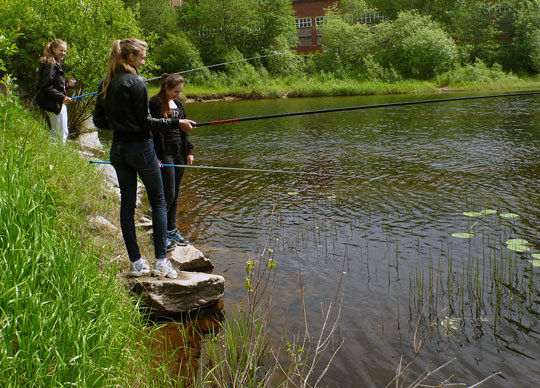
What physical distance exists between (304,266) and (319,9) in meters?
54.4

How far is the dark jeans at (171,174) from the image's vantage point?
576 cm

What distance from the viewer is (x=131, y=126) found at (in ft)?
14.4

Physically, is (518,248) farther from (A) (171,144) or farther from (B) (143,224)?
(B) (143,224)

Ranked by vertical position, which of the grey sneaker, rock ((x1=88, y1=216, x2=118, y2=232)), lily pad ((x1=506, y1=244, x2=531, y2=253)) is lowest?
lily pad ((x1=506, y1=244, x2=531, y2=253))

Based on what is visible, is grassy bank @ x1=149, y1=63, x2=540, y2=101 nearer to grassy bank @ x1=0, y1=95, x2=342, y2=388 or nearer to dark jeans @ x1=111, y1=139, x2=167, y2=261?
dark jeans @ x1=111, y1=139, x2=167, y2=261

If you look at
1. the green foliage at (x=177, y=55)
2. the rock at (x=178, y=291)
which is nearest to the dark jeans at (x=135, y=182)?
the rock at (x=178, y=291)

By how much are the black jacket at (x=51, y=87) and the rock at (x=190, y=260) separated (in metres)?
3.47

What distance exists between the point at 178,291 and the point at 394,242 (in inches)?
116

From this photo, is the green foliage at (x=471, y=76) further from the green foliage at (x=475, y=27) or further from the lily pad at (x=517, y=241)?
the lily pad at (x=517, y=241)

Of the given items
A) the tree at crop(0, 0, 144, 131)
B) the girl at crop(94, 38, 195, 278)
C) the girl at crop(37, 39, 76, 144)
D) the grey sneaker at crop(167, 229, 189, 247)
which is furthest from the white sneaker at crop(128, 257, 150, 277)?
the tree at crop(0, 0, 144, 131)

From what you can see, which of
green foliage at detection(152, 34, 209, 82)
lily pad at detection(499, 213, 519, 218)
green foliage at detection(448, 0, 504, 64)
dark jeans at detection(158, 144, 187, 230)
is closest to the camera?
dark jeans at detection(158, 144, 187, 230)

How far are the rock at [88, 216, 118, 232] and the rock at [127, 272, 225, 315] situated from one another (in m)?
1.05

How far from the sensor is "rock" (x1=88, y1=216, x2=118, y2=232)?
5.61 metres

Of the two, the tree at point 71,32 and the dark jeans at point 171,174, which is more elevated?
the tree at point 71,32
